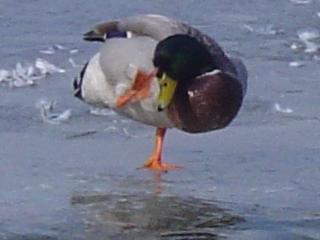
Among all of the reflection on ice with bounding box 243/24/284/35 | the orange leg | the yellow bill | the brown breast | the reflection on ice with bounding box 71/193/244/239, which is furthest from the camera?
the reflection on ice with bounding box 243/24/284/35

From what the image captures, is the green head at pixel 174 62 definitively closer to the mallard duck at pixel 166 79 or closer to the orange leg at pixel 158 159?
the mallard duck at pixel 166 79

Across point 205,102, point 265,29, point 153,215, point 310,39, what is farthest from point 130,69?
point 265,29

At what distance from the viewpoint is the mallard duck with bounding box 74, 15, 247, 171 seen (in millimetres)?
5848

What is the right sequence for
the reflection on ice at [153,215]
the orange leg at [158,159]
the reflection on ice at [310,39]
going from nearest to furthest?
the reflection on ice at [153,215]
the orange leg at [158,159]
the reflection on ice at [310,39]

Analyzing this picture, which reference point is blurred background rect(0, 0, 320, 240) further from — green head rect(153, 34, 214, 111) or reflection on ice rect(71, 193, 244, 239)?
green head rect(153, 34, 214, 111)

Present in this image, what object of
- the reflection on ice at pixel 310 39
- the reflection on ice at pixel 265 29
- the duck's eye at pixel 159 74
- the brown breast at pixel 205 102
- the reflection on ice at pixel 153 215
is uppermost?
the duck's eye at pixel 159 74

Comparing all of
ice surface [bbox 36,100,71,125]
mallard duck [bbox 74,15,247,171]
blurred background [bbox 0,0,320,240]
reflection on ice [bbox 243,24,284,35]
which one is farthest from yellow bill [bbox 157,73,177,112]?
reflection on ice [bbox 243,24,284,35]

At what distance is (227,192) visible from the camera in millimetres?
5613

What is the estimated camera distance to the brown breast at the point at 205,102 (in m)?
5.89

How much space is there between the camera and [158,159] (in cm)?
622

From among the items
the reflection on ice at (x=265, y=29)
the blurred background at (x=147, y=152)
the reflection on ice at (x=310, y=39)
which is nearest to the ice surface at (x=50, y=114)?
the blurred background at (x=147, y=152)

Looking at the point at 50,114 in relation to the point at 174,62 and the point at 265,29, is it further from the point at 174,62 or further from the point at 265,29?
the point at 265,29

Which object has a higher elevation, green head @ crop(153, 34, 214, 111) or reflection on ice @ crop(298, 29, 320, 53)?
green head @ crop(153, 34, 214, 111)

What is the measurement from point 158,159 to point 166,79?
0.52 metres
